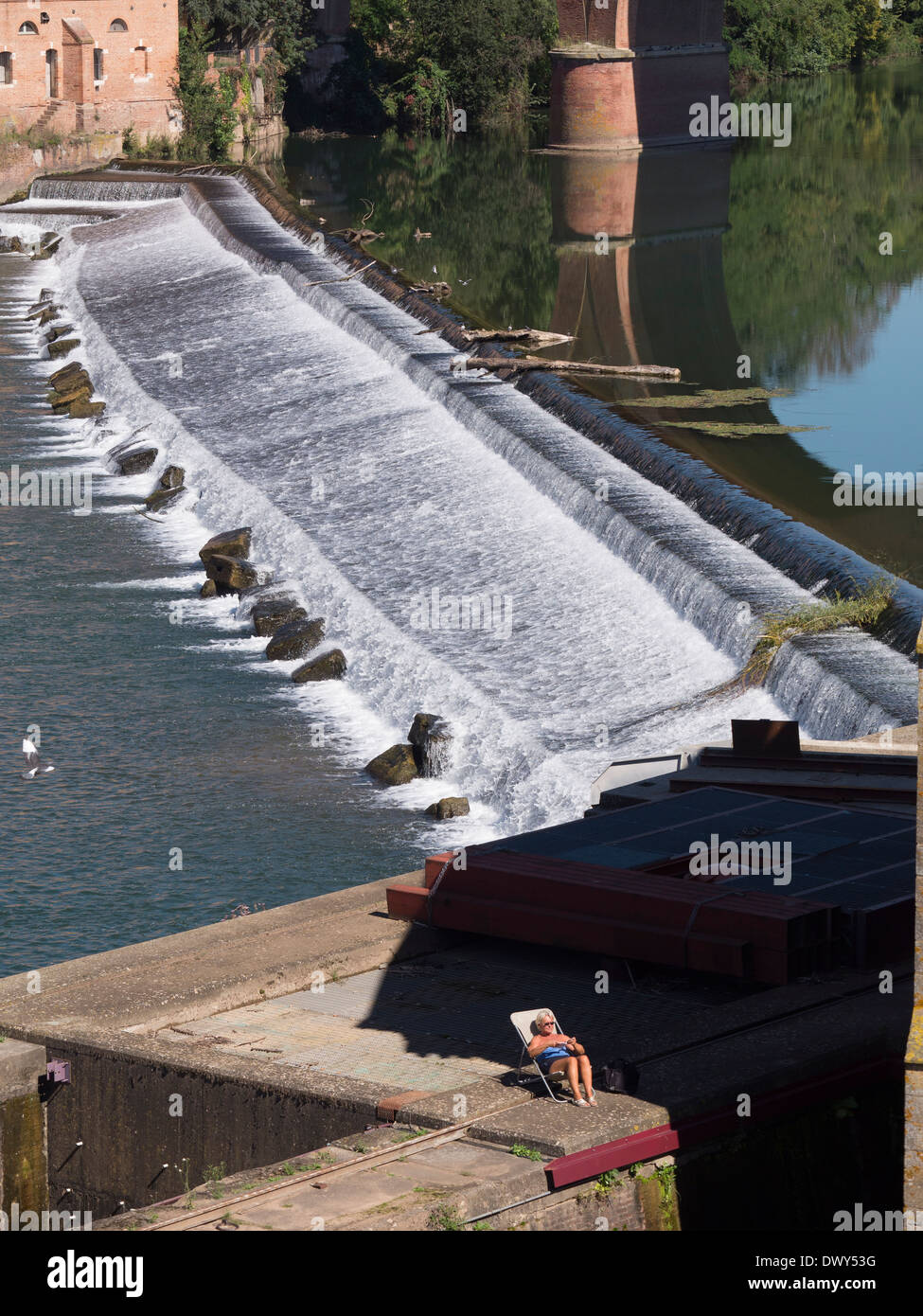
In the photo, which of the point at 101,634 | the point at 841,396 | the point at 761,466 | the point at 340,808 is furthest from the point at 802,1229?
the point at 841,396

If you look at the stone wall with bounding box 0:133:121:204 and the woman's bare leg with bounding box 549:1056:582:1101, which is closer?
the woman's bare leg with bounding box 549:1056:582:1101

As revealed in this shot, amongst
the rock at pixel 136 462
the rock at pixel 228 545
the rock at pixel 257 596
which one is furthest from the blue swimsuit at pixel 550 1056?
the rock at pixel 136 462

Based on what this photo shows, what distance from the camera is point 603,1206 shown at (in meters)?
9.27

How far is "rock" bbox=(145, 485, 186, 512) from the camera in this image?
28781 mm

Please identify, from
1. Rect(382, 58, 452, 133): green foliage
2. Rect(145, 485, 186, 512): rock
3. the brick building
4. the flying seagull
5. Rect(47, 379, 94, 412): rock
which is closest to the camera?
the flying seagull

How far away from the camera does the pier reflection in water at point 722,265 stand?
88.1 ft

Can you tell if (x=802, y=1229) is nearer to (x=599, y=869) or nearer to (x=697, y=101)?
(x=599, y=869)

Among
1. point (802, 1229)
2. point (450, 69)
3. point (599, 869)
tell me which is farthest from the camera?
point (450, 69)

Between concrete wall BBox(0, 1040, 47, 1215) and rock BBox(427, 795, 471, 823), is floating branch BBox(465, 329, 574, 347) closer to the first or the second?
rock BBox(427, 795, 471, 823)

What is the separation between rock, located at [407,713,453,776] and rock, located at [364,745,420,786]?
9 cm

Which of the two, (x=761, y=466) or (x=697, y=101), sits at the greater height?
(x=697, y=101)

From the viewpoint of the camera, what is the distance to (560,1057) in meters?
9.93

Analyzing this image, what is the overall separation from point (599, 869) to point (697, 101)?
60720 mm

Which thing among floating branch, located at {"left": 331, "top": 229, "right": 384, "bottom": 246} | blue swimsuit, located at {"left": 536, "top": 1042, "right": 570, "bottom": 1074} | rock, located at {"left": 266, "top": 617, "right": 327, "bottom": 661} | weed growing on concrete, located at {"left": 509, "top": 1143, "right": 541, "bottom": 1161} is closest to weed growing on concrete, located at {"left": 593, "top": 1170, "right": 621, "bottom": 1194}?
weed growing on concrete, located at {"left": 509, "top": 1143, "right": 541, "bottom": 1161}
